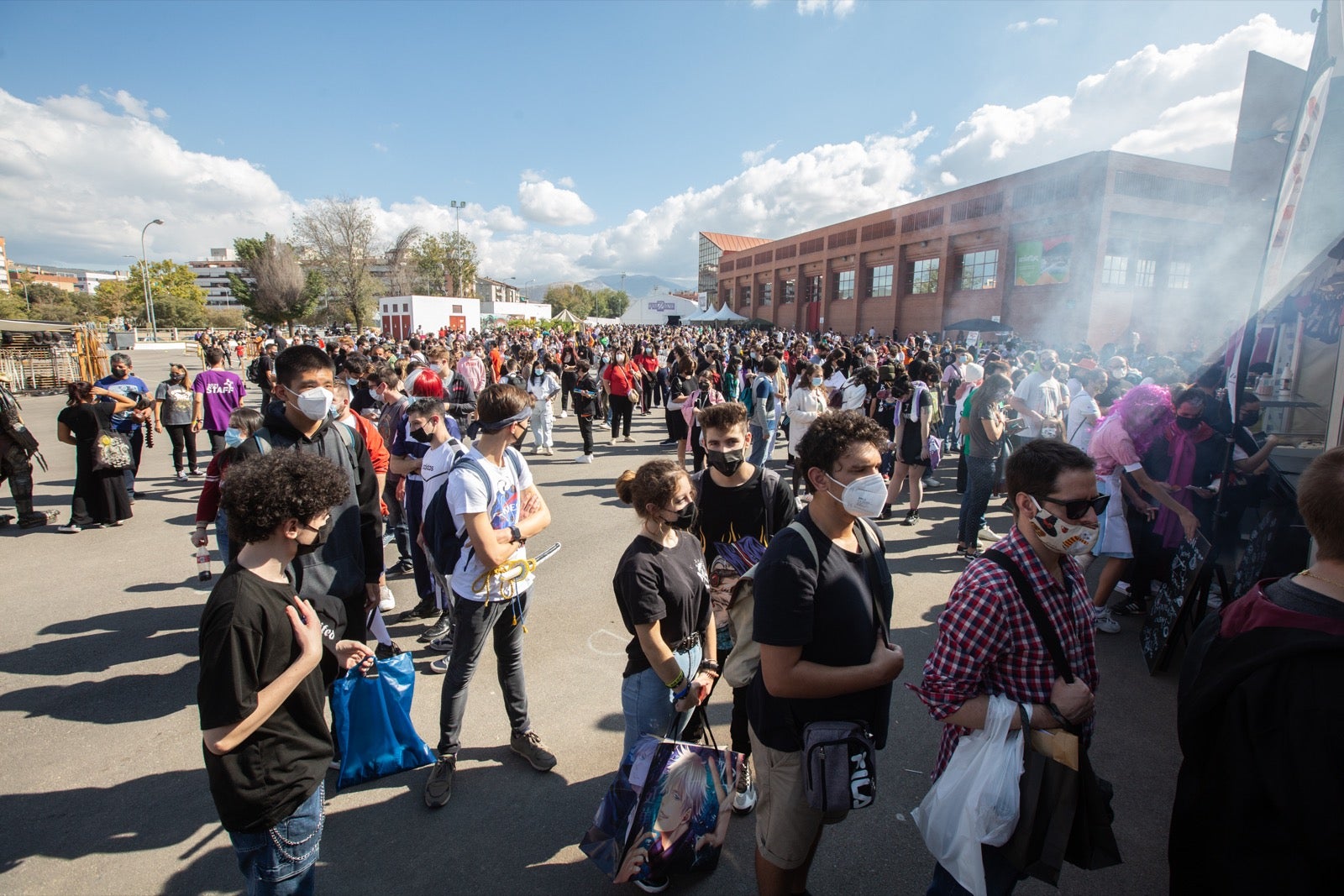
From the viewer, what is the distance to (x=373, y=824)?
9.39 feet

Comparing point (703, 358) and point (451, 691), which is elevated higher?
point (703, 358)

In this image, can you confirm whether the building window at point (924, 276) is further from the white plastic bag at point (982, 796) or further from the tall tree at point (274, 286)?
the tall tree at point (274, 286)

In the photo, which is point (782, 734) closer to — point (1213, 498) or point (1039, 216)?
point (1213, 498)

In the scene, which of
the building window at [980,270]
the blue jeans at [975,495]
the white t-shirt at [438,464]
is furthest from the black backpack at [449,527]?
the building window at [980,270]

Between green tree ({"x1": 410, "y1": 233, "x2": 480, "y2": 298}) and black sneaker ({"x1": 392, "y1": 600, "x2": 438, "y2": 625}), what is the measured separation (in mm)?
70281

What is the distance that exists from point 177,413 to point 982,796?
11257 millimetres

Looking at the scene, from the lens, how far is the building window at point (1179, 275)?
29.7 meters

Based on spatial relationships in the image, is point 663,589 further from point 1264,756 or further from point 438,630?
point 438,630

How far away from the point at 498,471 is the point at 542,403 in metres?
8.22

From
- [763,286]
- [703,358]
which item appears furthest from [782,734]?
[763,286]

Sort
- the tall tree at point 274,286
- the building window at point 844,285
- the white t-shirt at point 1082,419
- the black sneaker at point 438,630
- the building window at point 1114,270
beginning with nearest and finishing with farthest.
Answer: the black sneaker at point 438,630 → the white t-shirt at point 1082,419 → the building window at point 1114,270 → the building window at point 844,285 → the tall tree at point 274,286

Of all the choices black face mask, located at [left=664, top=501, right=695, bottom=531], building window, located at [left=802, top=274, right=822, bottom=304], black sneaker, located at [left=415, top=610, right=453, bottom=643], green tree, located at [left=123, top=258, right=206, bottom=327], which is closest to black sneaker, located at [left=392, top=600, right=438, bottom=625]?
black sneaker, located at [left=415, top=610, right=453, bottom=643]

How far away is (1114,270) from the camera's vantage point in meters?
29.3

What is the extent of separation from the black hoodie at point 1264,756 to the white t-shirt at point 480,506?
2626 mm
